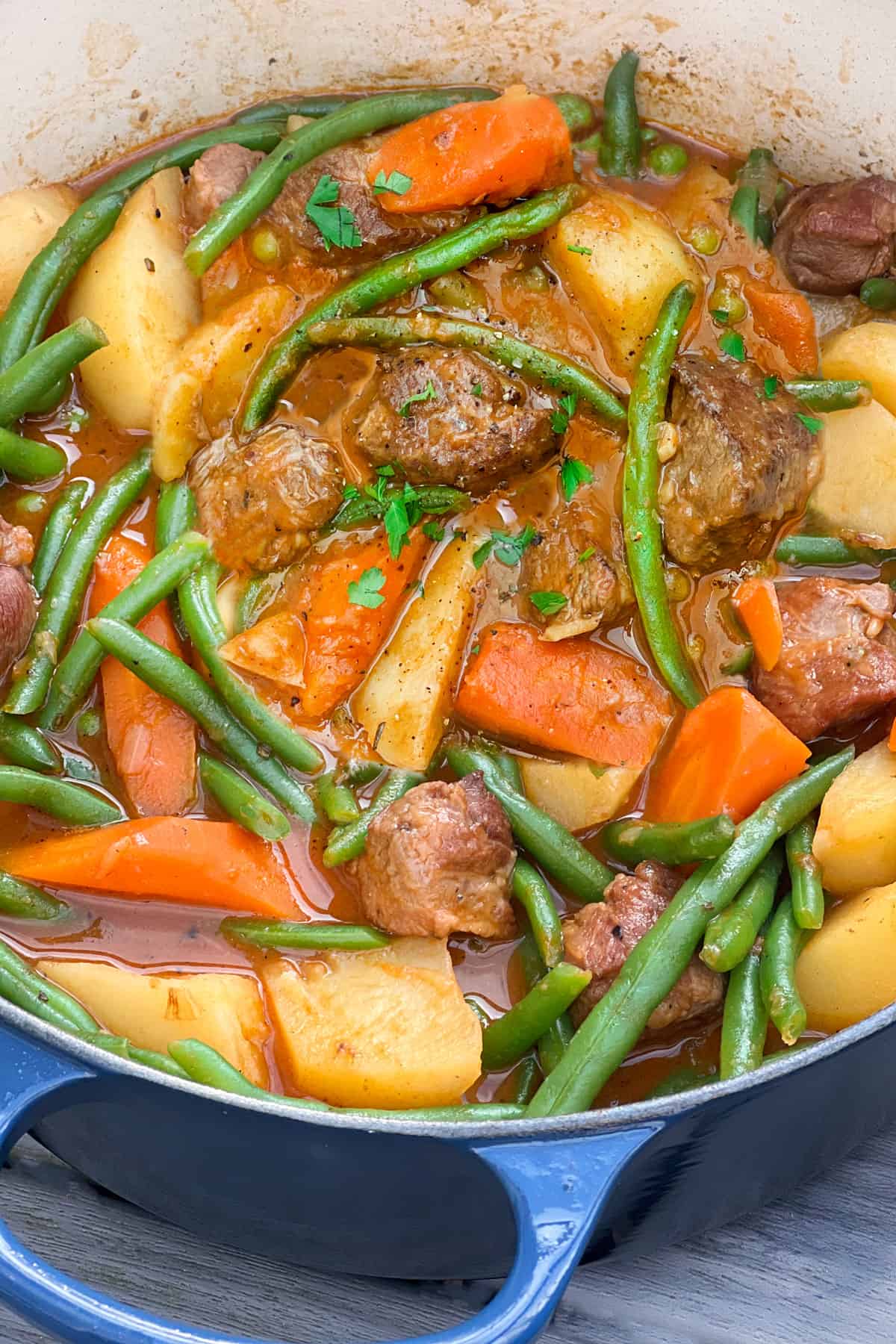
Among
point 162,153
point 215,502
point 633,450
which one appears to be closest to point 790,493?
point 633,450

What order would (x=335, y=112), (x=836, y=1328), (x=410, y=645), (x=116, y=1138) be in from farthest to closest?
(x=335, y=112), (x=410, y=645), (x=836, y=1328), (x=116, y=1138)

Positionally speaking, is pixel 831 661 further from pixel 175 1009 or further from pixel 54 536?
pixel 54 536

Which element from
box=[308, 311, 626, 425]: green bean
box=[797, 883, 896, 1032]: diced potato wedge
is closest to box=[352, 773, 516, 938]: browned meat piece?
box=[797, 883, 896, 1032]: diced potato wedge

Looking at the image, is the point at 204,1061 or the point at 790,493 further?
the point at 790,493

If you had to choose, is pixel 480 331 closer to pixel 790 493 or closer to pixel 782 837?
pixel 790 493

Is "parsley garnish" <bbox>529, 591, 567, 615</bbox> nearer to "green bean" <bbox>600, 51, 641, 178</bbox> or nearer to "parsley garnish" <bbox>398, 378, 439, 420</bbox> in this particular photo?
"parsley garnish" <bbox>398, 378, 439, 420</bbox>
